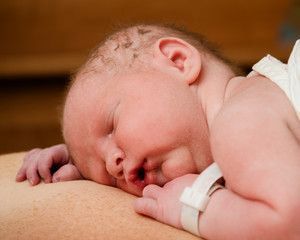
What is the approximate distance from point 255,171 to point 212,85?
1.12ft

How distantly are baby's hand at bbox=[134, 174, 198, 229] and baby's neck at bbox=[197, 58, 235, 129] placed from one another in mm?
151

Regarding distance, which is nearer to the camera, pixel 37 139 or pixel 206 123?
pixel 206 123

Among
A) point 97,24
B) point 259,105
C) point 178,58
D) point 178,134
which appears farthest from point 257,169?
point 97,24

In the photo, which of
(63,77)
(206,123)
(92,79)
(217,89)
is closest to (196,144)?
(206,123)

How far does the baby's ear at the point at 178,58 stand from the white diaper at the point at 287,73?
0.47 ft

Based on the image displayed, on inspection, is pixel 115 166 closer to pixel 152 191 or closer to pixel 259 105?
pixel 152 191

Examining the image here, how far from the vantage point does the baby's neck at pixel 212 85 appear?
95cm

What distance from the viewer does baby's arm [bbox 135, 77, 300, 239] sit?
668 mm

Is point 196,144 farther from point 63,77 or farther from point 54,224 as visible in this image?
point 63,77

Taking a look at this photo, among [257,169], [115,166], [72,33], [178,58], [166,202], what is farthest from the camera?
[72,33]

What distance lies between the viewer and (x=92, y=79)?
1.02 metres

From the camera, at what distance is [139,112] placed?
92 centimetres

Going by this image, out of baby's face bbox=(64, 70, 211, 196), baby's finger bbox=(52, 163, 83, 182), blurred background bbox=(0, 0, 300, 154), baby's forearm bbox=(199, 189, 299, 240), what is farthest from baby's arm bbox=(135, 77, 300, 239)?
blurred background bbox=(0, 0, 300, 154)

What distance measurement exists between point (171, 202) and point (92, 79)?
36 cm
